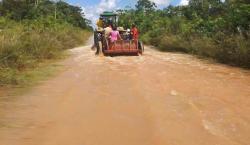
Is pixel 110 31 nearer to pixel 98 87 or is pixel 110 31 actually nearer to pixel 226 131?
pixel 98 87

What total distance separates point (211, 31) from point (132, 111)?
1436 cm

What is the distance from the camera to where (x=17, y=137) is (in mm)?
6926

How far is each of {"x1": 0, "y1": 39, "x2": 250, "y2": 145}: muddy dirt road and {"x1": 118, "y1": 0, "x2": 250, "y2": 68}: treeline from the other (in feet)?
10.6

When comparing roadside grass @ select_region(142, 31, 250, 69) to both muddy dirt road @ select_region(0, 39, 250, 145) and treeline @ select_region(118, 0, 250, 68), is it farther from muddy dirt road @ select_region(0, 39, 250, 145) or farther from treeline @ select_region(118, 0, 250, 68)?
muddy dirt road @ select_region(0, 39, 250, 145)

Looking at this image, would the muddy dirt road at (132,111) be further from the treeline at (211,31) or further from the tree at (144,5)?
the tree at (144,5)

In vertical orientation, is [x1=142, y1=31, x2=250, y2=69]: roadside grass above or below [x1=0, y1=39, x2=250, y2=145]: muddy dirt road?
above

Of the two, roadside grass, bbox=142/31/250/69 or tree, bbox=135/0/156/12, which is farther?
tree, bbox=135/0/156/12

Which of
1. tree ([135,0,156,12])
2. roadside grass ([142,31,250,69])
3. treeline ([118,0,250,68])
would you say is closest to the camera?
roadside grass ([142,31,250,69])

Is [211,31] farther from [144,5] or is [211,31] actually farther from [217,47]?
[144,5]

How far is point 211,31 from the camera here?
73.3 feet

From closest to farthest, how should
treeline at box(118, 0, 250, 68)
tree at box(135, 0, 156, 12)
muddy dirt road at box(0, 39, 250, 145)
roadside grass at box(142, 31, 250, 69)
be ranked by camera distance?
muddy dirt road at box(0, 39, 250, 145) < roadside grass at box(142, 31, 250, 69) < treeline at box(118, 0, 250, 68) < tree at box(135, 0, 156, 12)

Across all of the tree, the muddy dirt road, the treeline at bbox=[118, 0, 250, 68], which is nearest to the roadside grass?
the treeline at bbox=[118, 0, 250, 68]

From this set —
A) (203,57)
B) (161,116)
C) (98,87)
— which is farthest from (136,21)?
(161,116)

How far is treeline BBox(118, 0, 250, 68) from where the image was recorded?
17125 mm
